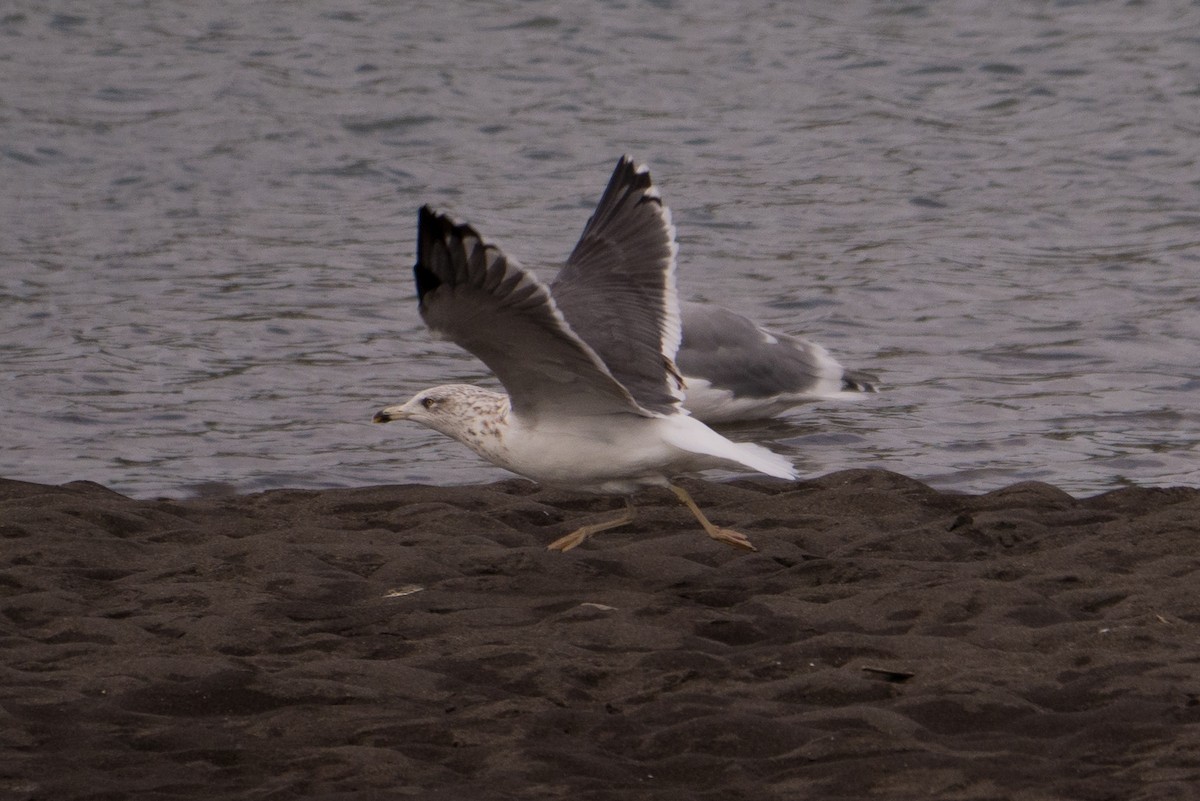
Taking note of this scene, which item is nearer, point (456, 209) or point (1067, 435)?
point (1067, 435)

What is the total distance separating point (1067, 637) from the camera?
184 inches

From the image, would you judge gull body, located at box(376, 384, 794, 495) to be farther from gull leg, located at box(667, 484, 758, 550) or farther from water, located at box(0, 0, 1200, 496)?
water, located at box(0, 0, 1200, 496)

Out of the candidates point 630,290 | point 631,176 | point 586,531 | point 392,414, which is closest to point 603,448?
point 586,531

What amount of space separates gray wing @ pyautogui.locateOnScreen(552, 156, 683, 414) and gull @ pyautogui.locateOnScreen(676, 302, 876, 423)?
2148 millimetres

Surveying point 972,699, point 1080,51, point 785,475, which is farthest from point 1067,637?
point 1080,51

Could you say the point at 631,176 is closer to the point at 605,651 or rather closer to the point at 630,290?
the point at 630,290

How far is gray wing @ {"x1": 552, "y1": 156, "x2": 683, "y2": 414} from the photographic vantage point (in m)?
5.98

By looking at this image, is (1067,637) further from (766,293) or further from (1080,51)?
(1080,51)

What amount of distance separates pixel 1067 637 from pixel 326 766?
207 centimetres

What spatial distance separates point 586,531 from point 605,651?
135cm

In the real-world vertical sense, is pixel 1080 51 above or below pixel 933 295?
above

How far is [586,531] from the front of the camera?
6.01m

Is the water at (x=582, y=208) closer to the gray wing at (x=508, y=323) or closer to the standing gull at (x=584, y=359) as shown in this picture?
the standing gull at (x=584, y=359)

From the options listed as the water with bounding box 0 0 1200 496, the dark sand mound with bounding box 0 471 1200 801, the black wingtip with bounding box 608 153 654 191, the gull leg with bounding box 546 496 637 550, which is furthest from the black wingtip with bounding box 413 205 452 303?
the water with bounding box 0 0 1200 496
